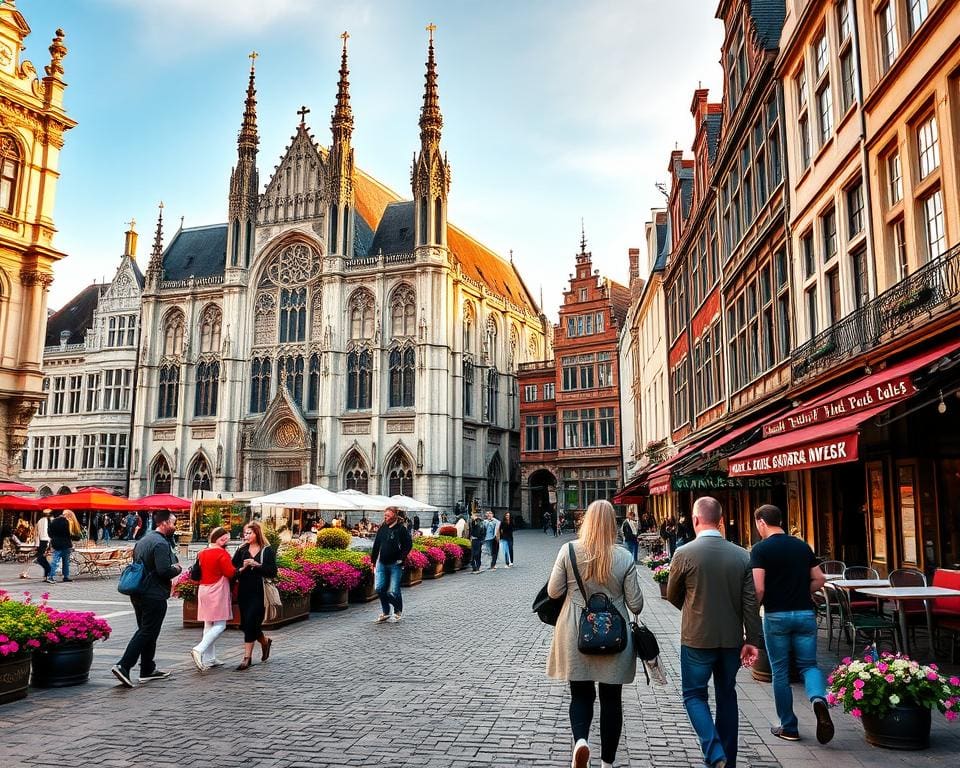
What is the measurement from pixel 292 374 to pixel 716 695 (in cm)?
5037

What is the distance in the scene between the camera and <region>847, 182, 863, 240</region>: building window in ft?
41.2

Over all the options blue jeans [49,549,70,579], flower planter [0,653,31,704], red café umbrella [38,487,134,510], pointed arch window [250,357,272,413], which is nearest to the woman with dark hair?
flower planter [0,653,31,704]

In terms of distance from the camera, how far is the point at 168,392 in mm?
57125

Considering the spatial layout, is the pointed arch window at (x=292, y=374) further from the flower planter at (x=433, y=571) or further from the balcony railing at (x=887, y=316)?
the balcony railing at (x=887, y=316)

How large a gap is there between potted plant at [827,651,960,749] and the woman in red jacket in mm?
6894

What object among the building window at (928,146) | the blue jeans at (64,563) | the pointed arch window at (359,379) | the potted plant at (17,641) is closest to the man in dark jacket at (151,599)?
the potted plant at (17,641)

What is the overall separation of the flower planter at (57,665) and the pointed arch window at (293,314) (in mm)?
46176

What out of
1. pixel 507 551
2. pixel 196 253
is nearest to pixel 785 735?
pixel 507 551

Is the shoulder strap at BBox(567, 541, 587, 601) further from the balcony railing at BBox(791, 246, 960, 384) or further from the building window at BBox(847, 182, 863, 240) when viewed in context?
the building window at BBox(847, 182, 863, 240)

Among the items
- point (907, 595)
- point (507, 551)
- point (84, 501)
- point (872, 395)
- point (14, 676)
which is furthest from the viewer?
point (84, 501)

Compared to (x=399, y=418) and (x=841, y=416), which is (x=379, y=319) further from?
(x=841, y=416)

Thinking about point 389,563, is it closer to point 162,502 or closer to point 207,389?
point 162,502

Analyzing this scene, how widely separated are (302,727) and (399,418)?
4393 centimetres

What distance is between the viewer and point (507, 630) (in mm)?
12375
